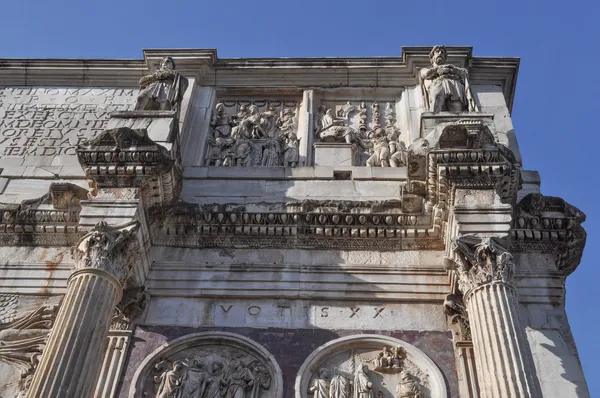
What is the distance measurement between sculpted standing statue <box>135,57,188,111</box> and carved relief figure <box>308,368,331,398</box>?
566 centimetres

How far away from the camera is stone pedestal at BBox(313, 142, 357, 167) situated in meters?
13.2

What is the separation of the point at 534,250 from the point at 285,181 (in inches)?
158

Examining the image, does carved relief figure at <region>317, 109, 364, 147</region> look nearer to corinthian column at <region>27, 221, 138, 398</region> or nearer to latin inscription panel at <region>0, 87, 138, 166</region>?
latin inscription panel at <region>0, 87, 138, 166</region>

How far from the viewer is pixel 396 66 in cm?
1526

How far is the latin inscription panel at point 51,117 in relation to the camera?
13.9 m

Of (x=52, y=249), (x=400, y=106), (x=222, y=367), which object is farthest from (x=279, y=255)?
(x=400, y=106)

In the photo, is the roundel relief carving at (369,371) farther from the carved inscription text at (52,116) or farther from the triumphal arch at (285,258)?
the carved inscription text at (52,116)

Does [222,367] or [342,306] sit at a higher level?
[342,306]

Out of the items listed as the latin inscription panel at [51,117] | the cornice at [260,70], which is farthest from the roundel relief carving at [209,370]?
the cornice at [260,70]

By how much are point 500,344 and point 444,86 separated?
5724 mm

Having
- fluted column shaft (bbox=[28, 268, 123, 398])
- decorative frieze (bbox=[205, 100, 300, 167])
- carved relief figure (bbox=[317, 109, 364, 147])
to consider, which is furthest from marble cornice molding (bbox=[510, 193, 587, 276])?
fluted column shaft (bbox=[28, 268, 123, 398])

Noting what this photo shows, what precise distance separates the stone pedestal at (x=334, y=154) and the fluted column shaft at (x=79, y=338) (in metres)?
4.64

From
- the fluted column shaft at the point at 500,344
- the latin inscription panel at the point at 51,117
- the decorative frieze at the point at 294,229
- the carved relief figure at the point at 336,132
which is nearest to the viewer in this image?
the fluted column shaft at the point at 500,344

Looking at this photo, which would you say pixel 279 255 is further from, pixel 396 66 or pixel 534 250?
pixel 396 66
